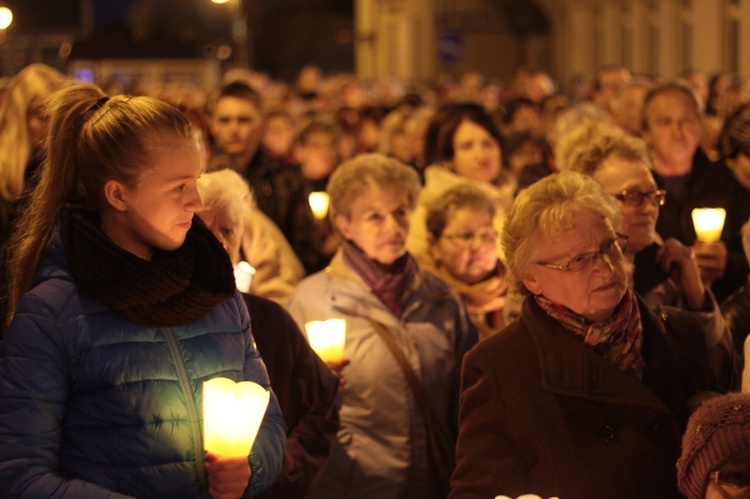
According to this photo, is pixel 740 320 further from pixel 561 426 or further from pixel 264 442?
pixel 264 442

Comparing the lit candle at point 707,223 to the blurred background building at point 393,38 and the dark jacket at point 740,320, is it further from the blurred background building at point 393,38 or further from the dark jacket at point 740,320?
the blurred background building at point 393,38

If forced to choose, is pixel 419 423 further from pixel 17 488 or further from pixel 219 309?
pixel 17 488

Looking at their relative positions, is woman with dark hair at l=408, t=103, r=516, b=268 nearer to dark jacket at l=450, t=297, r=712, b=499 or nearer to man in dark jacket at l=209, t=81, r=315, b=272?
man in dark jacket at l=209, t=81, r=315, b=272

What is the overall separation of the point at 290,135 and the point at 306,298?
574 centimetres

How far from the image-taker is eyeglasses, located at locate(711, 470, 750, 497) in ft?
10.1

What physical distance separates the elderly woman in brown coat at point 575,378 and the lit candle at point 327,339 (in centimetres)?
84

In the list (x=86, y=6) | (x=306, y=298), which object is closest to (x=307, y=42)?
(x=86, y=6)

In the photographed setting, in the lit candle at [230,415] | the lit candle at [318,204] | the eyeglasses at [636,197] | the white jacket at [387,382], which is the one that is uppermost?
the eyeglasses at [636,197]

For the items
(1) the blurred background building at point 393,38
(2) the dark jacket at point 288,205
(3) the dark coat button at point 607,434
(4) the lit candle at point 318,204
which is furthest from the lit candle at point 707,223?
(1) the blurred background building at point 393,38

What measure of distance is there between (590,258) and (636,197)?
1.09 m

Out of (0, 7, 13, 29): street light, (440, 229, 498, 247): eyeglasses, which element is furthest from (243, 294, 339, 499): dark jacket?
(0, 7, 13, 29): street light

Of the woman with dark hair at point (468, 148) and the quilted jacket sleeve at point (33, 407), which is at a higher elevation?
the woman with dark hair at point (468, 148)

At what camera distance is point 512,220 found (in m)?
3.99

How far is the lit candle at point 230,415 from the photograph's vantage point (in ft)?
9.90
